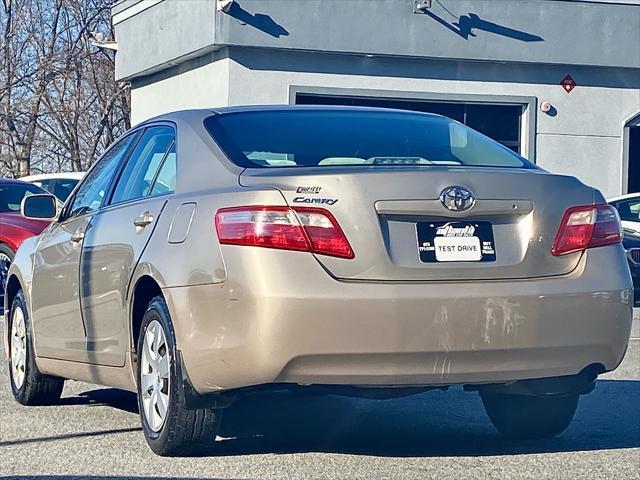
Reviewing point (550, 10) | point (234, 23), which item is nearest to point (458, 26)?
point (550, 10)

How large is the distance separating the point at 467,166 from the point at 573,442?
Result: 1.52 metres

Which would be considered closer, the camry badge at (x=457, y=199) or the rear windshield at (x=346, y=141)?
the camry badge at (x=457, y=199)

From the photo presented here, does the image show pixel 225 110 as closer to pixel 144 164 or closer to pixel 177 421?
pixel 144 164

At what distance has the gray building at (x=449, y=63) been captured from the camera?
2208 cm

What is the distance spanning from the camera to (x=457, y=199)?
5359mm

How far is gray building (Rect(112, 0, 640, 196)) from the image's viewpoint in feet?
72.4

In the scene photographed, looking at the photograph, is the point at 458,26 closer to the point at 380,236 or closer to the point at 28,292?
the point at 28,292

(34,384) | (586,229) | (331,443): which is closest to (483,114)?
(34,384)

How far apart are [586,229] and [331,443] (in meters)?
1.58

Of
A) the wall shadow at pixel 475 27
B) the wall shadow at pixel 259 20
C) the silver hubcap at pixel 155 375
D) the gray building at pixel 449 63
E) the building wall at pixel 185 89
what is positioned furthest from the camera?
the wall shadow at pixel 475 27

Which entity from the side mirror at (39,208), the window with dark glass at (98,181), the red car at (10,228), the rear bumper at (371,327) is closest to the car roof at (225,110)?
the window with dark glass at (98,181)

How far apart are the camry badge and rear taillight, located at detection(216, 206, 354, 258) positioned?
440 millimetres

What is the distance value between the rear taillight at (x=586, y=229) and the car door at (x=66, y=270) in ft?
8.14

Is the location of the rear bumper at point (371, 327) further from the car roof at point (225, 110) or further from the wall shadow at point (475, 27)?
the wall shadow at point (475, 27)
